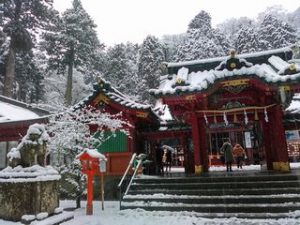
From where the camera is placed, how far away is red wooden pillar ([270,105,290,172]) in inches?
547

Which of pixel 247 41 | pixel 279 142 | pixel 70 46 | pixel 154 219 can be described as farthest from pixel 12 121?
pixel 247 41

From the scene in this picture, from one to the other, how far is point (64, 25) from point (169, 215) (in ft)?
110

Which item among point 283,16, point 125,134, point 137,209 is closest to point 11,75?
point 125,134

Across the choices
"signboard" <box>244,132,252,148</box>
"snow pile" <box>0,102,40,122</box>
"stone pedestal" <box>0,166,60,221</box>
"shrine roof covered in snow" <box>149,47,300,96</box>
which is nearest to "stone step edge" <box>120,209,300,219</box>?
"stone pedestal" <box>0,166,60,221</box>

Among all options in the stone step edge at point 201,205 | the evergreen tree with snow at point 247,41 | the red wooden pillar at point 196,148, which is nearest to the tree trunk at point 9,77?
the red wooden pillar at point 196,148

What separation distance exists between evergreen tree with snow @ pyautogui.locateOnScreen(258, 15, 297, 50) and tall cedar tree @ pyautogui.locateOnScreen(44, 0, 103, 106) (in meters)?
28.7

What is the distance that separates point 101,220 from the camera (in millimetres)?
10516

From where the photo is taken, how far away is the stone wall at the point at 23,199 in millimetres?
8227

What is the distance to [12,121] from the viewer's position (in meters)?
18.9

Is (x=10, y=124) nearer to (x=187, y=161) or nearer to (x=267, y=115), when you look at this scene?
(x=187, y=161)

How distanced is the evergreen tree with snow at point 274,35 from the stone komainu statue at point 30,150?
156 ft

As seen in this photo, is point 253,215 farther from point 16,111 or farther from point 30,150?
point 16,111

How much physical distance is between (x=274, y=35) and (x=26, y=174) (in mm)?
53467

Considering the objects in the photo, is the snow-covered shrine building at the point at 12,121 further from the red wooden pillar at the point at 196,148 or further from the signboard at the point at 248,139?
the signboard at the point at 248,139
